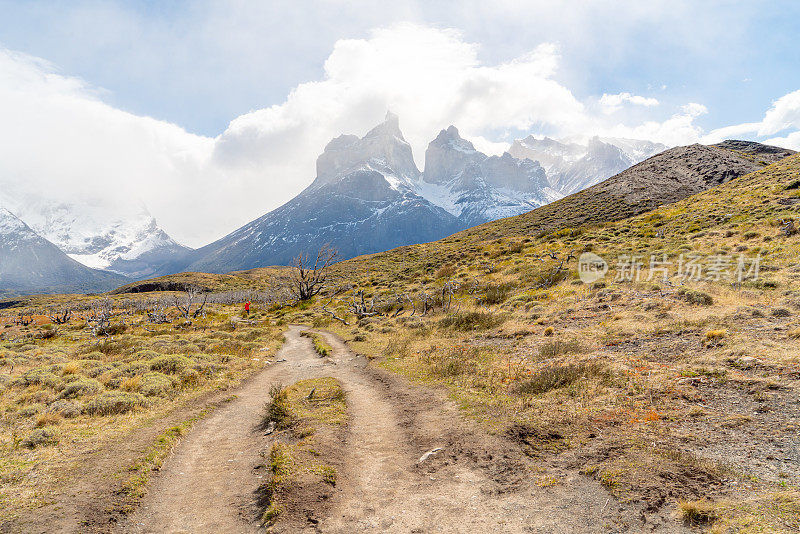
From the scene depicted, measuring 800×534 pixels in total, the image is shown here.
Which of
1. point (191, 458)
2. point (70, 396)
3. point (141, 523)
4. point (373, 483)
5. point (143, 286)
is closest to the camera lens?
point (141, 523)

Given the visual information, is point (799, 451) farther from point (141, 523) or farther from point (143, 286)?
point (143, 286)

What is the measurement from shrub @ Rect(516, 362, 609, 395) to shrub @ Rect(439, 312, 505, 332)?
10.2 metres

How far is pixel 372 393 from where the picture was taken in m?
14.5

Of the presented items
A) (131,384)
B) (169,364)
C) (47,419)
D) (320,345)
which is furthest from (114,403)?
(320,345)

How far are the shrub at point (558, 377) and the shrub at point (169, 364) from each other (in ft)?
51.5

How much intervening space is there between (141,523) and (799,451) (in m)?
12.2

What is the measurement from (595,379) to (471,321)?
12895mm

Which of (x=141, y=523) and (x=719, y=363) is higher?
(x=719, y=363)

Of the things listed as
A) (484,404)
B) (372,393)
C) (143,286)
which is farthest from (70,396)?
(143,286)

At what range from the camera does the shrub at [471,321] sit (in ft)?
74.3

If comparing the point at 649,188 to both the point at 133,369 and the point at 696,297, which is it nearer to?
the point at 696,297

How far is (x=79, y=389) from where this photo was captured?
536 inches

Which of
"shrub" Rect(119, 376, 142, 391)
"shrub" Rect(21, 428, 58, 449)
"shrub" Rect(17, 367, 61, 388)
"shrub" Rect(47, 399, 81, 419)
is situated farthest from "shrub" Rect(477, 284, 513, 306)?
"shrub" Rect(17, 367, 61, 388)

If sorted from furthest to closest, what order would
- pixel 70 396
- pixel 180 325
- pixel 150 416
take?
pixel 180 325 → pixel 70 396 → pixel 150 416
